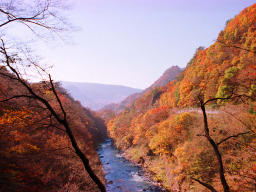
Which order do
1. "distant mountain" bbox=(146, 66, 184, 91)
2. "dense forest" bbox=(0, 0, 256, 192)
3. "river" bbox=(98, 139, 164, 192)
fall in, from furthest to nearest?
"distant mountain" bbox=(146, 66, 184, 91) → "river" bbox=(98, 139, 164, 192) → "dense forest" bbox=(0, 0, 256, 192)

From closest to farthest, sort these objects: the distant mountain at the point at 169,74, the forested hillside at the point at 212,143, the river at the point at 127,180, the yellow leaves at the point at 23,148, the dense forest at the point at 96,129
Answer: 1. the dense forest at the point at 96,129
2. the yellow leaves at the point at 23,148
3. the forested hillside at the point at 212,143
4. the river at the point at 127,180
5. the distant mountain at the point at 169,74

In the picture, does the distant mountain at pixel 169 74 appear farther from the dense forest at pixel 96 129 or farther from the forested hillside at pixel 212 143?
the dense forest at pixel 96 129

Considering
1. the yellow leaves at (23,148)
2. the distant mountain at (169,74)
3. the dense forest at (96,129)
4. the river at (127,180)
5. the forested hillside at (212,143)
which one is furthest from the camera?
the distant mountain at (169,74)

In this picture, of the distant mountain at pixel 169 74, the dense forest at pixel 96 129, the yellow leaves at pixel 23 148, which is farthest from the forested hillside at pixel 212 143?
the distant mountain at pixel 169 74

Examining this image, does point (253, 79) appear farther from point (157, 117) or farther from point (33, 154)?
point (33, 154)

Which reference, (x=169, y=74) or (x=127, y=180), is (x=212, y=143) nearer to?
(x=127, y=180)

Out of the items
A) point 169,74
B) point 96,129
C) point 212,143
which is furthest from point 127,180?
point 169,74

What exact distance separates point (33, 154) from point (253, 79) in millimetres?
26725

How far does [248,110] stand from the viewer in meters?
15.3

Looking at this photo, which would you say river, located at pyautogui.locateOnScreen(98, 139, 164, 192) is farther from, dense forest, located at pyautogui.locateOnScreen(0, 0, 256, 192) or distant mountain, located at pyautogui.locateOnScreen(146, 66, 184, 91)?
distant mountain, located at pyautogui.locateOnScreen(146, 66, 184, 91)

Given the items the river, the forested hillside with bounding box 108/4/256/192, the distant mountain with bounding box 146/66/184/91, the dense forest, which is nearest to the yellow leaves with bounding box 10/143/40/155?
the dense forest

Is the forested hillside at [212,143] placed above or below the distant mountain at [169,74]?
below

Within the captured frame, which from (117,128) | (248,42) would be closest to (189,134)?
(248,42)

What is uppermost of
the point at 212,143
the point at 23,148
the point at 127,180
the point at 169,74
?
the point at 169,74
